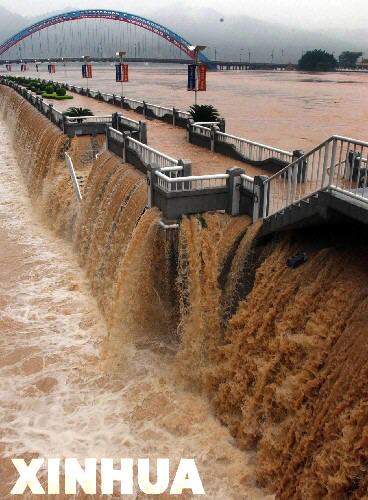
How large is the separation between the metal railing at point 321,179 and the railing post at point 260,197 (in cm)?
2

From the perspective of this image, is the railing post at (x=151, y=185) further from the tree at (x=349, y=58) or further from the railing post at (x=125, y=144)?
the tree at (x=349, y=58)

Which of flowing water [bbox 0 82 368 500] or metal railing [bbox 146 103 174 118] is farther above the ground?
metal railing [bbox 146 103 174 118]

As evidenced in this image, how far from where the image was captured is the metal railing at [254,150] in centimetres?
1473

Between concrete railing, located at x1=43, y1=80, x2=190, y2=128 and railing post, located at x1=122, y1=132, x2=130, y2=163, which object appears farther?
concrete railing, located at x1=43, y1=80, x2=190, y2=128

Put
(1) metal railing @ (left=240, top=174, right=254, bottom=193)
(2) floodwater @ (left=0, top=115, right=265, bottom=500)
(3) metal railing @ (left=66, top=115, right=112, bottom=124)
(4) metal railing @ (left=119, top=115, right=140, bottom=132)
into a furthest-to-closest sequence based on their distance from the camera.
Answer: (3) metal railing @ (left=66, top=115, right=112, bottom=124) → (4) metal railing @ (left=119, top=115, right=140, bottom=132) → (1) metal railing @ (left=240, top=174, right=254, bottom=193) → (2) floodwater @ (left=0, top=115, right=265, bottom=500)

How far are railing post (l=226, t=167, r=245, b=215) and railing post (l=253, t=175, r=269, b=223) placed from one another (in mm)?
785

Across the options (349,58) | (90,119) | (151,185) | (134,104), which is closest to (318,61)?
(349,58)

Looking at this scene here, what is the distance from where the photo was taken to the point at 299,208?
9.51 m

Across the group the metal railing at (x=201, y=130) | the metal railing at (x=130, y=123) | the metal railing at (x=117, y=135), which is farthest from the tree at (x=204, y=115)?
the metal railing at (x=117, y=135)

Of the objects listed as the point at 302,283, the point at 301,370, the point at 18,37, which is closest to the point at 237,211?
the point at 302,283

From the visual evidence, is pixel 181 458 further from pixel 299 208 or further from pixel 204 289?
pixel 299 208

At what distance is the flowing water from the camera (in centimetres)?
819

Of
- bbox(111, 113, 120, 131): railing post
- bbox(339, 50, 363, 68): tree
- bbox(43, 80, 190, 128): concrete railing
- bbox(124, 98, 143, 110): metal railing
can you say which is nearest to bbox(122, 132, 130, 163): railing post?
bbox(111, 113, 120, 131): railing post

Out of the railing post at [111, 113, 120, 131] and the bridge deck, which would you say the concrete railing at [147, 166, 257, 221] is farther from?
the railing post at [111, 113, 120, 131]
